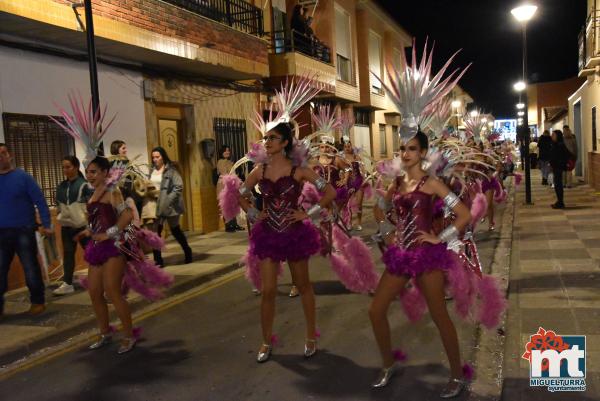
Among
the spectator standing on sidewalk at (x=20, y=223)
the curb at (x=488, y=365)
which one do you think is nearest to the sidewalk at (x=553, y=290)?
the curb at (x=488, y=365)

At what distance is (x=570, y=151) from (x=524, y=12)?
4066mm

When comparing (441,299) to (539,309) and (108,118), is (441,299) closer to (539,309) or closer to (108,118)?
(539,309)

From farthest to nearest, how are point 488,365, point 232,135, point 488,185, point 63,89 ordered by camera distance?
point 232,135
point 488,185
point 63,89
point 488,365

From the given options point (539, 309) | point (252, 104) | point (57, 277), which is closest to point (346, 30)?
A: point (252, 104)

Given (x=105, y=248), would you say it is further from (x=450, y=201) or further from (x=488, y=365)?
(x=488, y=365)

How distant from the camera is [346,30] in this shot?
80.3ft

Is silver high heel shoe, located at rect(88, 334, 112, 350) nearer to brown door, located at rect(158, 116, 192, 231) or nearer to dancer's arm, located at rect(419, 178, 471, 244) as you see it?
dancer's arm, located at rect(419, 178, 471, 244)

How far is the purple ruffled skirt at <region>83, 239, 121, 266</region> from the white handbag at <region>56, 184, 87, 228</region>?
271 centimetres

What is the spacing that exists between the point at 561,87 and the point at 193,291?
2398 inches

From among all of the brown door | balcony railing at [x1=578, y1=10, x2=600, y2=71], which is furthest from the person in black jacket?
the brown door

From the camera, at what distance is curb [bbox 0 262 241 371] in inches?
228

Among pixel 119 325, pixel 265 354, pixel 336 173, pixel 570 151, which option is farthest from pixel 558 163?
pixel 265 354

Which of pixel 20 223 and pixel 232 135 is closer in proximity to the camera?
pixel 20 223

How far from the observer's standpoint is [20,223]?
6.96 meters
